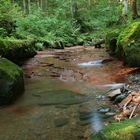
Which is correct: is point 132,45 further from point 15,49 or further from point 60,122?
point 60,122

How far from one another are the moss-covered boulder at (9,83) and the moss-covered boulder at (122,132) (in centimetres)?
398

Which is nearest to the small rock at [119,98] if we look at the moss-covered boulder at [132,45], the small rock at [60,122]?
the small rock at [60,122]

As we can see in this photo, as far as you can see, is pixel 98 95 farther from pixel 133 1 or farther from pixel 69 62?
pixel 133 1

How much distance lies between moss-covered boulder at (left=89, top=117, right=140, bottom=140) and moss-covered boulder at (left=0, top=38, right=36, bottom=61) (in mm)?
7044

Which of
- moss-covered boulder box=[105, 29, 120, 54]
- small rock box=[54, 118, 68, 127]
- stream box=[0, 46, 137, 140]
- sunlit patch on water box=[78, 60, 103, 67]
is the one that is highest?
moss-covered boulder box=[105, 29, 120, 54]

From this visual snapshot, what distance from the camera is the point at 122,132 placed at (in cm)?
402

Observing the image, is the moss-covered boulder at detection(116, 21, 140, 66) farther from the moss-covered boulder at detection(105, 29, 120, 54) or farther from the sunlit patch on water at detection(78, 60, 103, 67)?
the moss-covered boulder at detection(105, 29, 120, 54)

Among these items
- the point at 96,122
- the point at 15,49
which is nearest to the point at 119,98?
the point at 96,122

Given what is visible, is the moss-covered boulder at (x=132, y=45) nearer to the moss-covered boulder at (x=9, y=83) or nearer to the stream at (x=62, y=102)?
the stream at (x=62, y=102)

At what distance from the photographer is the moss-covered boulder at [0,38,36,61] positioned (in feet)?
35.7

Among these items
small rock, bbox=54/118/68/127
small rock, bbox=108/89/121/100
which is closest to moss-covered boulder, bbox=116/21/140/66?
small rock, bbox=108/89/121/100

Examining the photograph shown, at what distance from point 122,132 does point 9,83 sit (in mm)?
4444

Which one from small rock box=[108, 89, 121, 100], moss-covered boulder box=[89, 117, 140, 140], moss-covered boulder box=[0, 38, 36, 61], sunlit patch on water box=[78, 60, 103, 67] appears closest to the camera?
moss-covered boulder box=[89, 117, 140, 140]

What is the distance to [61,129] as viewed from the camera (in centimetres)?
573
